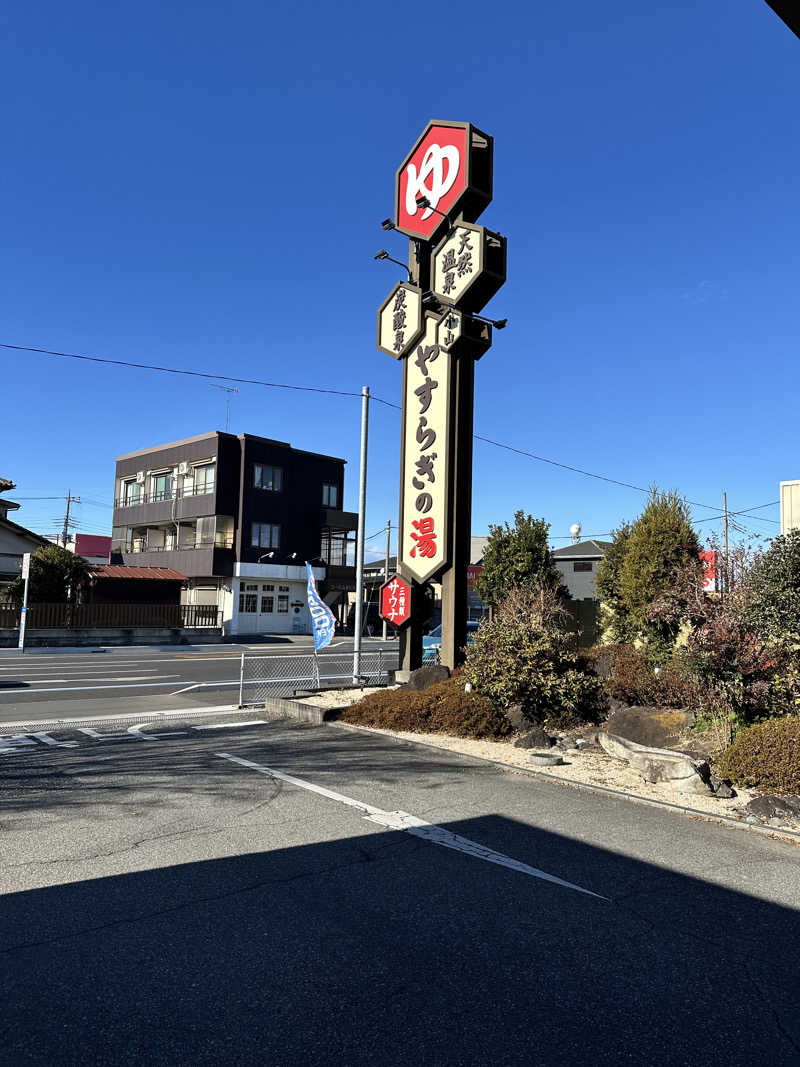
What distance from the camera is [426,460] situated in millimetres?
14672

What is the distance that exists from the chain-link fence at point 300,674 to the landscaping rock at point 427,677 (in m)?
2.55

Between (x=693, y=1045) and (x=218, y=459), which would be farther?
(x=218, y=459)

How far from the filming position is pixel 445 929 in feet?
15.1

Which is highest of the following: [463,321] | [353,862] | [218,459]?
[218,459]

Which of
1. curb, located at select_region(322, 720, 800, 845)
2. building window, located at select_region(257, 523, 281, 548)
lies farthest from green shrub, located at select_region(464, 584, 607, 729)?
building window, located at select_region(257, 523, 281, 548)

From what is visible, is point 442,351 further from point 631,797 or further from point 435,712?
point 631,797

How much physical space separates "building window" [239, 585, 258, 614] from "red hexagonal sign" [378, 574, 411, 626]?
32.1 m

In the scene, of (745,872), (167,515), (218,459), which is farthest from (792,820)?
(167,515)

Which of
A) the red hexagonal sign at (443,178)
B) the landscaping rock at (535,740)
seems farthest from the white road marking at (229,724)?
the red hexagonal sign at (443,178)

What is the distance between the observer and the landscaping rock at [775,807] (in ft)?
22.9

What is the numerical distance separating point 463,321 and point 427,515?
401cm

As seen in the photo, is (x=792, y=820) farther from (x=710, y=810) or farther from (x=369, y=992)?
(x=369, y=992)

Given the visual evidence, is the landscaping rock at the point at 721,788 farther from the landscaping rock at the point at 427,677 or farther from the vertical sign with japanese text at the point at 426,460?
the vertical sign with japanese text at the point at 426,460

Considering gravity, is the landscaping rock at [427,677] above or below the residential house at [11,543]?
below
